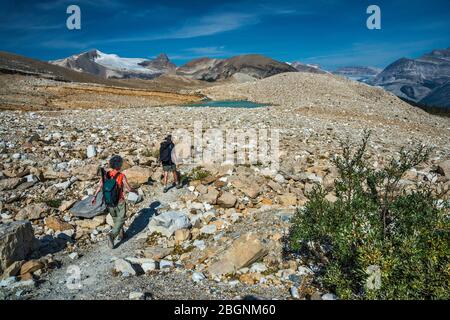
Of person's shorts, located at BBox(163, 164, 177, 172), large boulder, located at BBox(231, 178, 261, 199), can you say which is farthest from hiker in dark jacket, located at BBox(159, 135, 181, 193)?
large boulder, located at BBox(231, 178, 261, 199)

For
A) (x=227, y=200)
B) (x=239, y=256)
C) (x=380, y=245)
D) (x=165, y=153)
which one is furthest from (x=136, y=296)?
(x=165, y=153)

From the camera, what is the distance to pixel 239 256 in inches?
270

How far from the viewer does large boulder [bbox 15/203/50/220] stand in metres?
8.73

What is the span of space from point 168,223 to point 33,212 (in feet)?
12.2

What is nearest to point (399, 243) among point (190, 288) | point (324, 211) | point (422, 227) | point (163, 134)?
point (422, 227)

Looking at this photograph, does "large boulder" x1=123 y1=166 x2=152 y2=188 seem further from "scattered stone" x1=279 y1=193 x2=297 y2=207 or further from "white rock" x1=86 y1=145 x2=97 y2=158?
"scattered stone" x1=279 y1=193 x2=297 y2=207

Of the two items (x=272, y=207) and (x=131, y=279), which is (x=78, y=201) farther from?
(x=272, y=207)

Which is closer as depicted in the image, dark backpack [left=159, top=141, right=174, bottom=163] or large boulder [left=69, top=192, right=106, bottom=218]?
large boulder [left=69, top=192, right=106, bottom=218]

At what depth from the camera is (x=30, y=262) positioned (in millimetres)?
6582

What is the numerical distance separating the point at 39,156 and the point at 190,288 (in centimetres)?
915

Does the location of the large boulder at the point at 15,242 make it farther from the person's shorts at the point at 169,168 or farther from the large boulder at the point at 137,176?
the person's shorts at the point at 169,168

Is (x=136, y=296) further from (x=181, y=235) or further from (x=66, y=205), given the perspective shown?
(x=66, y=205)

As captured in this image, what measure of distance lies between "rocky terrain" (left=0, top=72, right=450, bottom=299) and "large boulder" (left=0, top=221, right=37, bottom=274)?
0.8 inches

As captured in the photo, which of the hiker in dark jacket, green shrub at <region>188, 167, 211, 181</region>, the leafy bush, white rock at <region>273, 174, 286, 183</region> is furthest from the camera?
green shrub at <region>188, 167, 211, 181</region>
